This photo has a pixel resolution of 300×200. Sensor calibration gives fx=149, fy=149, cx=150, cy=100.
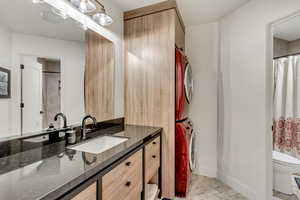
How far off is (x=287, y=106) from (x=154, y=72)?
7.76 ft

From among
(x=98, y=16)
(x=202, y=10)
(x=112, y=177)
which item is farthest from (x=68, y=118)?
(x=202, y=10)

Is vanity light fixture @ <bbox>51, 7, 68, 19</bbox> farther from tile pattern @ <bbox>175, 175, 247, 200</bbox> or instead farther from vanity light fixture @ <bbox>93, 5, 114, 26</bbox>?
tile pattern @ <bbox>175, 175, 247, 200</bbox>

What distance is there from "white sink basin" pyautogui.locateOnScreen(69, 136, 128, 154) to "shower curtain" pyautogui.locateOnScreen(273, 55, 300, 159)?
2734mm

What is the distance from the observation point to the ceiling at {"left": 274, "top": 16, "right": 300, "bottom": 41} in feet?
7.62

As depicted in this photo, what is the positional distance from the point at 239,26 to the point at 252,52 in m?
0.47

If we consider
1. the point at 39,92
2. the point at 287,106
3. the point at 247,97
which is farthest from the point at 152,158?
the point at 287,106

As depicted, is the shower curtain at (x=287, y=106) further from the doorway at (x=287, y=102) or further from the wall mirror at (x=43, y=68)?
the wall mirror at (x=43, y=68)

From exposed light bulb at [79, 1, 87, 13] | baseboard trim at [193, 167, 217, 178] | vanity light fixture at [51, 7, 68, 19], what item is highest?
exposed light bulb at [79, 1, 87, 13]

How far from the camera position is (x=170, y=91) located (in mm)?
1894

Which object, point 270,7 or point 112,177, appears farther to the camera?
point 270,7

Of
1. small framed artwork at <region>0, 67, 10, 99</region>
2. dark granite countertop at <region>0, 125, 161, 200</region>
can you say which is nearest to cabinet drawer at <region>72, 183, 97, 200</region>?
dark granite countertop at <region>0, 125, 161, 200</region>

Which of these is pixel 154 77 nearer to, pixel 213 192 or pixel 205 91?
pixel 205 91

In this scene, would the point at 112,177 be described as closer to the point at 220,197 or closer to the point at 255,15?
the point at 220,197

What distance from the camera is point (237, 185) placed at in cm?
208
